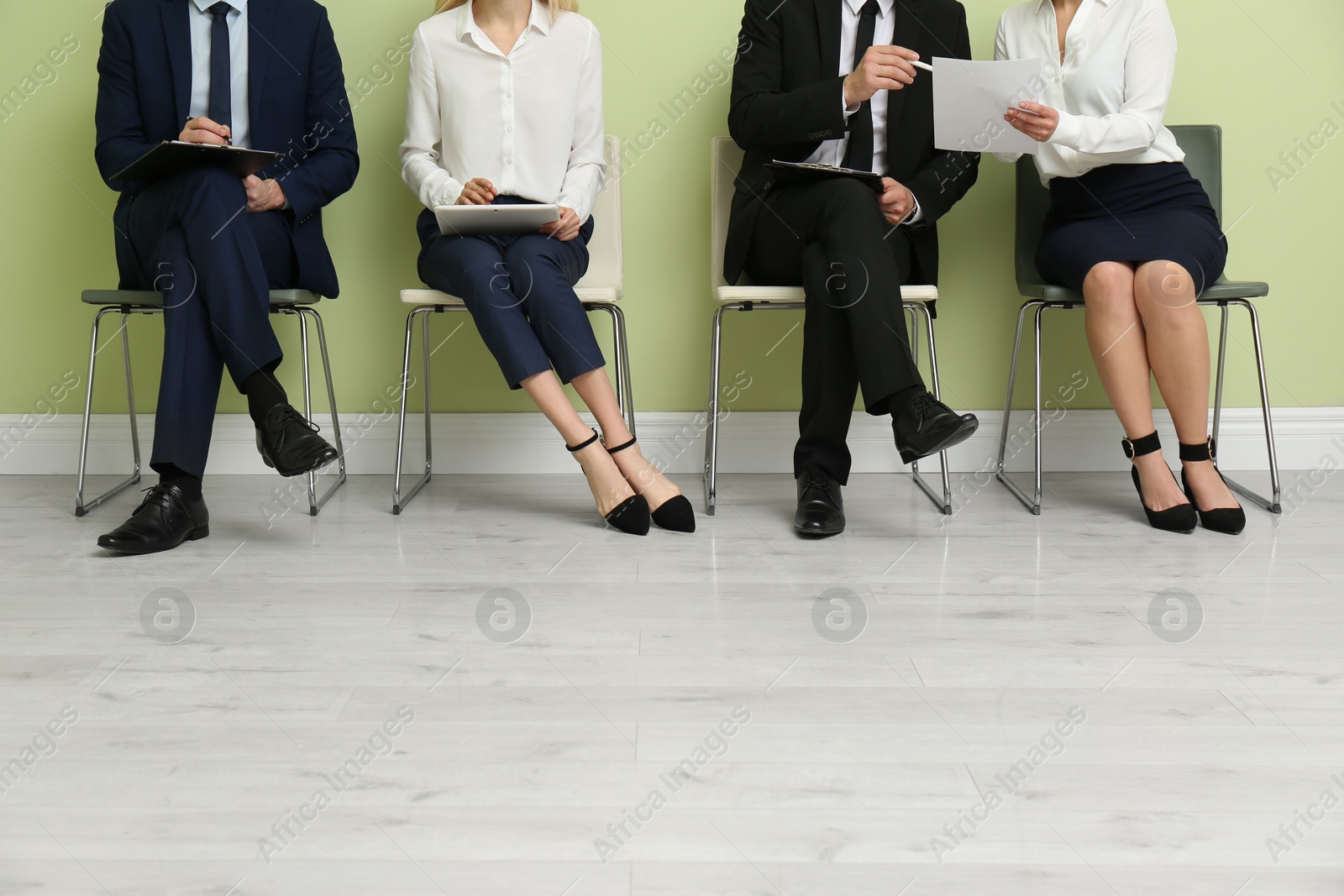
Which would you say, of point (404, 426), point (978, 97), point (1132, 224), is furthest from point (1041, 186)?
point (404, 426)

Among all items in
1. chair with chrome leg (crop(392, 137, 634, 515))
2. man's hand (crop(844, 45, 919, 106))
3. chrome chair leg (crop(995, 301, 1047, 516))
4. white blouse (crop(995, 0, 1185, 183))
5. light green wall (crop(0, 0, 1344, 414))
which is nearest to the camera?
man's hand (crop(844, 45, 919, 106))

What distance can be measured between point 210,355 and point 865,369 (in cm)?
124

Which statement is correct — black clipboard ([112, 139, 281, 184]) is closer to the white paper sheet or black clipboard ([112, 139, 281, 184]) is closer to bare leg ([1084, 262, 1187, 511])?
the white paper sheet

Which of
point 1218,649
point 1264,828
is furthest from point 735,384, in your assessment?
point 1264,828

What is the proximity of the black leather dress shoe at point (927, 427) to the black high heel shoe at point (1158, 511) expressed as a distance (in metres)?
0.49

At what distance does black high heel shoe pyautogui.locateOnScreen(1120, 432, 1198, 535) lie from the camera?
2.07m

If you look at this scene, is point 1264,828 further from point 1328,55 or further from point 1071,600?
point 1328,55

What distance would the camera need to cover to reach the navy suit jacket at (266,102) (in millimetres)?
2312

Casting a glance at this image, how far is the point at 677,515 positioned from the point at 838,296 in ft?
1.73

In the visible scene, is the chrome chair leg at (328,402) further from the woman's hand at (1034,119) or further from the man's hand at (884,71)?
the woman's hand at (1034,119)

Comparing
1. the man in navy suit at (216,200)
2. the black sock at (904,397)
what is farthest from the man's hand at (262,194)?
the black sock at (904,397)

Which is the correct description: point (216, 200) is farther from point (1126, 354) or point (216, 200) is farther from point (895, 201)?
point (1126, 354)

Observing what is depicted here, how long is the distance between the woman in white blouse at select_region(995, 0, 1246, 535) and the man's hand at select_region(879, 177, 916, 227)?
239mm

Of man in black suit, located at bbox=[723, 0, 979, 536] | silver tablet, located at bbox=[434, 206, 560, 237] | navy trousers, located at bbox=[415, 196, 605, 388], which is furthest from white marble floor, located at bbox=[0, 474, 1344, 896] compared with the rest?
silver tablet, located at bbox=[434, 206, 560, 237]
